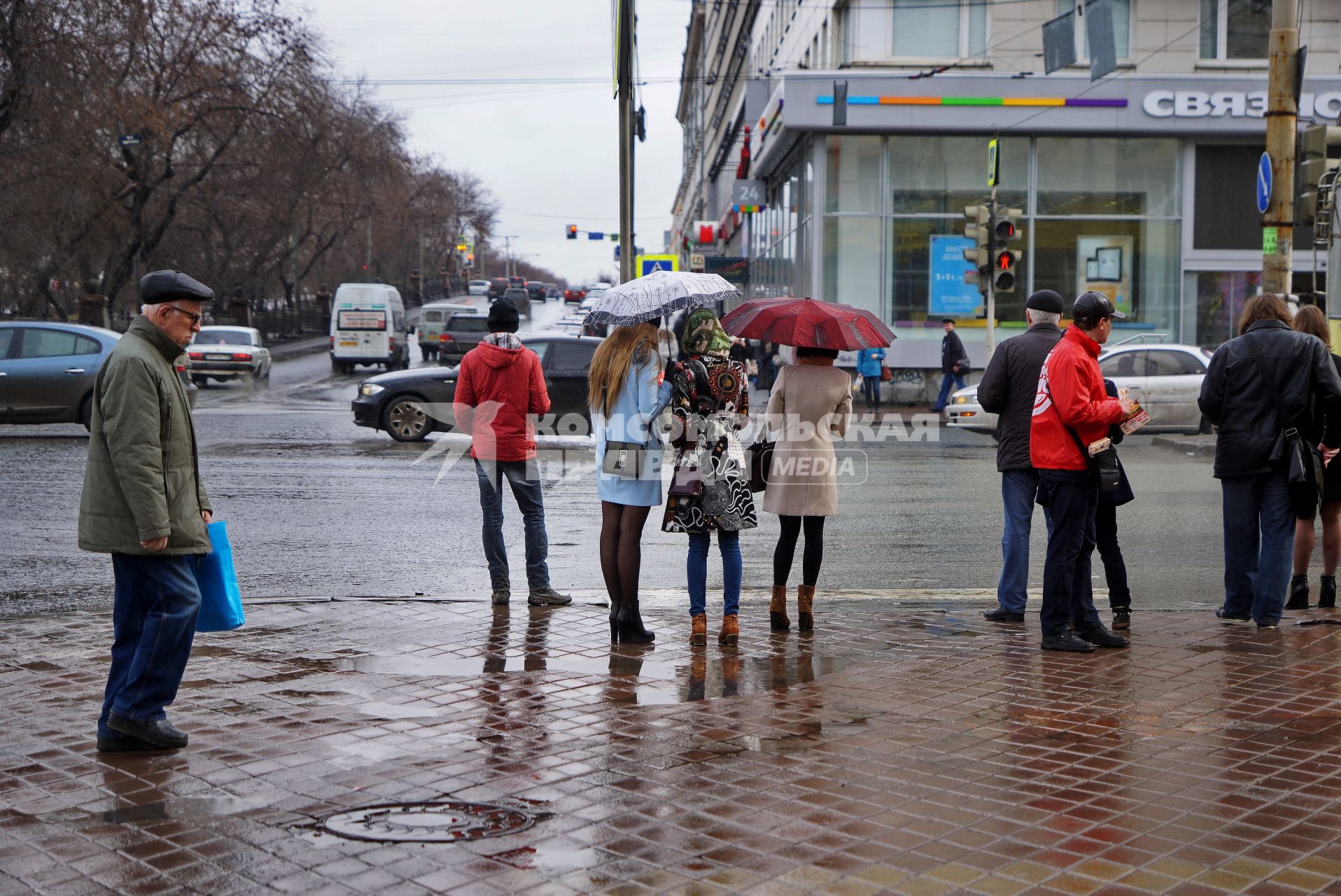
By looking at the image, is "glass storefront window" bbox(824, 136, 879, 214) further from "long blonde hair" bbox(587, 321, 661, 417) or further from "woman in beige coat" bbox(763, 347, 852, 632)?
"long blonde hair" bbox(587, 321, 661, 417)

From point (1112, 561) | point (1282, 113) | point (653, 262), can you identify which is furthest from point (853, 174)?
point (1112, 561)

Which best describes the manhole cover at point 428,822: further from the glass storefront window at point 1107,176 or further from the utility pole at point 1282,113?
the glass storefront window at point 1107,176

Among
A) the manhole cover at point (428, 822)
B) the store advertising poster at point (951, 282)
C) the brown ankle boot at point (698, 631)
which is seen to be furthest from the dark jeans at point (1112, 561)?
the store advertising poster at point (951, 282)

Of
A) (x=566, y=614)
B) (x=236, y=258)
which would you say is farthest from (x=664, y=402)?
(x=236, y=258)

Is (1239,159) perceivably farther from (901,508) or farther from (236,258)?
(236,258)

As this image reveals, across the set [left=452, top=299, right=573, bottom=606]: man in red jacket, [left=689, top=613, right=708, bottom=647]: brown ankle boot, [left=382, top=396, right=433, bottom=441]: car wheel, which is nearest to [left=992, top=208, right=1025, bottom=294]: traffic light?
[left=382, top=396, right=433, bottom=441]: car wheel

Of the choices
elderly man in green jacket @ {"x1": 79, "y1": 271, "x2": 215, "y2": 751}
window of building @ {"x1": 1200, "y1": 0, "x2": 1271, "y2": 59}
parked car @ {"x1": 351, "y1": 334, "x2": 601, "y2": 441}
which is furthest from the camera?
window of building @ {"x1": 1200, "y1": 0, "x2": 1271, "y2": 59}

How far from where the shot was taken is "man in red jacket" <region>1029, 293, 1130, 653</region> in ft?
23.0

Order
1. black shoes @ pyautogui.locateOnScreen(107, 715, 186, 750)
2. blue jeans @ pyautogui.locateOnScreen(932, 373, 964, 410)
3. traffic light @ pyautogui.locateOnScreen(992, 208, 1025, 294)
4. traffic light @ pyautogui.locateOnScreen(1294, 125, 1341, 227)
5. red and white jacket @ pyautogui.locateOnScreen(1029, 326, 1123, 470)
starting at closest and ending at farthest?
black shoes @ pyautogui.locateOnScreen(107, 715, 186, 750), red and white jacket @ pyautogui.locateOnScreen(1029, 326, 1123, 470), traffic light @ pyautogui.locateOnScreen(1294, 125, 1341, 227), traffic light @ pyautogui.locateOnScreen(992, 208, 1025, 294), blue jeans @ pyautogui.locateOnScreen(932, 373, 964, 410)

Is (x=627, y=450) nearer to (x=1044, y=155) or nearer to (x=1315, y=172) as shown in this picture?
(x=1315, y=172)

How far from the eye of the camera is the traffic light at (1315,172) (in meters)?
11.9

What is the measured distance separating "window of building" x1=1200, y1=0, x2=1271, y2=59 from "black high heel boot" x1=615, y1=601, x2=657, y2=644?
26913 mm

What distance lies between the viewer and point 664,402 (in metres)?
7.27

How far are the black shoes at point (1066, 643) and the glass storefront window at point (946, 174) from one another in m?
23.9
